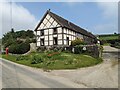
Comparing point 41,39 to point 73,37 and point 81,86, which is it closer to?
point 73,37

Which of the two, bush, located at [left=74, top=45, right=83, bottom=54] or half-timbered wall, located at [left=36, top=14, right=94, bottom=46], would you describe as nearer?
bush, located at [left=74, top=45, right=83, bottom=54]

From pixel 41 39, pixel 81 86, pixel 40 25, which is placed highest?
pixel 40 25

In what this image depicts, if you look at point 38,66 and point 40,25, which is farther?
point 40,25

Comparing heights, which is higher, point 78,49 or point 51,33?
point 51,33

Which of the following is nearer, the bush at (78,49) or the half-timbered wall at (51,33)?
the bush at (78,49)

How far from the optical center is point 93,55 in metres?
29.6

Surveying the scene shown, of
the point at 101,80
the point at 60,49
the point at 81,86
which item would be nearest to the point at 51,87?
the point at 81,86

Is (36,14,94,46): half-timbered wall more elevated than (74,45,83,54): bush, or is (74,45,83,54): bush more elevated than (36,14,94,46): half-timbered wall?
(36,14,94,46): half-timbered wall

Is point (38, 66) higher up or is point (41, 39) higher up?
point (41, 39)

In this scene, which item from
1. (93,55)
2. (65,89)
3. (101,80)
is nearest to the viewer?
(65,89)

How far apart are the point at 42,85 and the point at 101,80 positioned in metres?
4.64

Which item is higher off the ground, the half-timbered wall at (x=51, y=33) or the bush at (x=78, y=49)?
the half-timbered wall at (x=51, y=33)

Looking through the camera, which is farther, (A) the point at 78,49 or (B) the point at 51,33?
(B) the point at 51,33

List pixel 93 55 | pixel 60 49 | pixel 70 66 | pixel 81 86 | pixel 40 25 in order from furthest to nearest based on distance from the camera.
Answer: pixel 40 25, pixel 60 49, pixel 93 55, pixel 70 66, pixel 81 86
